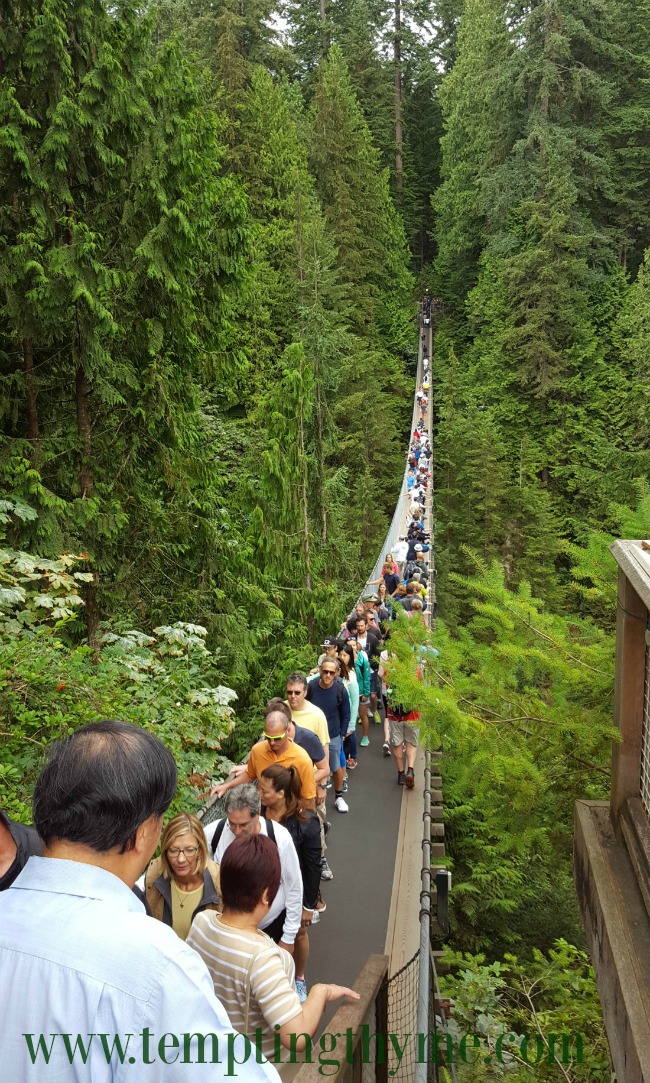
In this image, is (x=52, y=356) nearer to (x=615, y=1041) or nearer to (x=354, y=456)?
(x=615, y=1041)

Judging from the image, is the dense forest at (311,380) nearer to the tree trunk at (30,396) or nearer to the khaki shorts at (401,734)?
the tree trunk at (30,396)

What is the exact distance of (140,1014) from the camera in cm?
92

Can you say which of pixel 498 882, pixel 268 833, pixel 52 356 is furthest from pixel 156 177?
pixel 498 882

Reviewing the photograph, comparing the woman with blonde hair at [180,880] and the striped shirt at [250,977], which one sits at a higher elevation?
the striped shirt at [250,977]

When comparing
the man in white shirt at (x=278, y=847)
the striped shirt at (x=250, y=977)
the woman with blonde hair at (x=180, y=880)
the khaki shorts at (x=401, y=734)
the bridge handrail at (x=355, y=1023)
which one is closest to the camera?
the bridge handrail at (x=355, y=1023)

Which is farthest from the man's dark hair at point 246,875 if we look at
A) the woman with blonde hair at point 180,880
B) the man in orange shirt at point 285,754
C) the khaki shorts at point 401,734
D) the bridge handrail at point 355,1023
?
the khaki shorts at point 401,734

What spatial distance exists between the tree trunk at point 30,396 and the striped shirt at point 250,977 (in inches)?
221

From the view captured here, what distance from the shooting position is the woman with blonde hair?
257 centimetres

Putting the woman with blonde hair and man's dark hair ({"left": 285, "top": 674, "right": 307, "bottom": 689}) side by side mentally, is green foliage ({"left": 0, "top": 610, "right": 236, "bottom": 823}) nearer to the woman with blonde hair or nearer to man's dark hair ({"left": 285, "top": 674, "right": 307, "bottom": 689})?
man's dark hair ({"left": 285, "top": 674, "right": 307, "bottom": 689})

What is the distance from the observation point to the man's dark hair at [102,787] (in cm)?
110

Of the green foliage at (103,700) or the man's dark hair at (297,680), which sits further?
the man's dark hair at (297,680)

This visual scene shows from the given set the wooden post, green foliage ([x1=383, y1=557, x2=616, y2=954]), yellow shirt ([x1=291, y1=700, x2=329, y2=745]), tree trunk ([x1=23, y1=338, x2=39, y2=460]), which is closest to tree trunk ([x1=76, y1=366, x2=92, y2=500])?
tree trunk ([x1=23, y1=338, x2=39, y2=460])

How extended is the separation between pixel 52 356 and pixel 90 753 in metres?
6.53

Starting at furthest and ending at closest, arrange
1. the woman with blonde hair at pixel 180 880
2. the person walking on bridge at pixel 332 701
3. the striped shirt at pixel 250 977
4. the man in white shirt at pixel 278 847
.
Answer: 1. the person walking on bridge at pixel 332 701
2. the man in white shirt at pixel 278 847
3. the woman with blonde hair at pixel 180 880
4. the striped shirt at pixel 250 977
